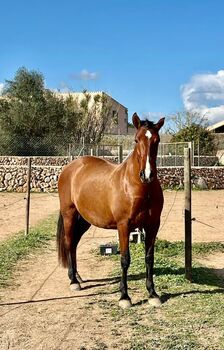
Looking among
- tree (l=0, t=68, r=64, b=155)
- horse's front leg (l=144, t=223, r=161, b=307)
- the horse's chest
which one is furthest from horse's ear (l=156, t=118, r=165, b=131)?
tree (l=0, t=68, r=64, b=155)

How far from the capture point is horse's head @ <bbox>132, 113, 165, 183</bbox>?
4.22m

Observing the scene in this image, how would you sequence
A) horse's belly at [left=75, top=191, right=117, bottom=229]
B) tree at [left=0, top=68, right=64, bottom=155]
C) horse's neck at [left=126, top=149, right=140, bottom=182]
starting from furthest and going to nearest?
tree at [left=0, top=68, right=64, bottom=155]
horse's belly at [left=75, top=191, right=117, bottom=229]
horse's neck at [left=126, top=149, right=140, bottom=182]

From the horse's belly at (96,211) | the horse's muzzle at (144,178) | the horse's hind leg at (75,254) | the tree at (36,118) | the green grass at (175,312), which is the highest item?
the tree at (36,118)

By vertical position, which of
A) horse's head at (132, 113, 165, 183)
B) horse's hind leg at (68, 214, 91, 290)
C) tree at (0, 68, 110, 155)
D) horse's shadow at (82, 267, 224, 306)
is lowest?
horse's shadow at (82, 267, 224, 306)

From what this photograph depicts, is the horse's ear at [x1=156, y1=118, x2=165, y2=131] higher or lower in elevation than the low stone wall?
higher

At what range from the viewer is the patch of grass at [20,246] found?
626 cm

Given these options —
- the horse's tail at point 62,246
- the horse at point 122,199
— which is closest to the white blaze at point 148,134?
the horse at point 122,199

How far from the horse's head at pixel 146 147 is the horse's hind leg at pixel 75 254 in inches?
69.8

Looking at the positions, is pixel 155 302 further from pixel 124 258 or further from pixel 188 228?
pixel 188 228

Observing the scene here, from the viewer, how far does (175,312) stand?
14.4ft

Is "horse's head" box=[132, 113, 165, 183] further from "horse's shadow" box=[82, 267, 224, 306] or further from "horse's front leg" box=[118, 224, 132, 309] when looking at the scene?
"horse's shadow" box=[82, 267, 224, 306]

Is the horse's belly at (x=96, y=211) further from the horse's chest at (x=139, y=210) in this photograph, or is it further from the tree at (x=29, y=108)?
the tree at (x=29, y=108)

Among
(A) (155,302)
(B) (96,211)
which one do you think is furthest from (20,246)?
(A) (155,302)

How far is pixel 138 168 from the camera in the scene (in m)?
4.59
